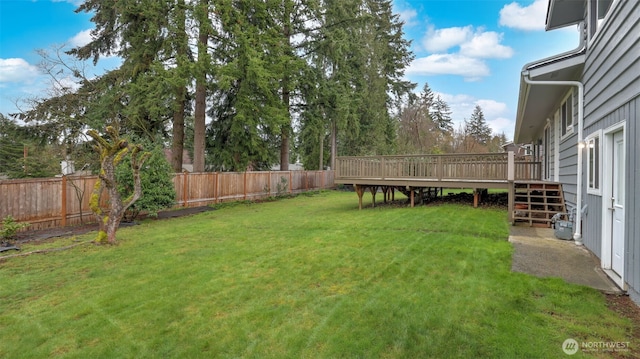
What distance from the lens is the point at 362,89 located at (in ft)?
74.4

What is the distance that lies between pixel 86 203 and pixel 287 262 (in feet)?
24.4

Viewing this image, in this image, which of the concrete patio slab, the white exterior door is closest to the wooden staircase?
the concrete patio slab

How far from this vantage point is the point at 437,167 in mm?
9898

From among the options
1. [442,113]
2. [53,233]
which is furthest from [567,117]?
[442,113]

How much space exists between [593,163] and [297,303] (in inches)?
191

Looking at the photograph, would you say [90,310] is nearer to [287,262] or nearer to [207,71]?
[287,262]

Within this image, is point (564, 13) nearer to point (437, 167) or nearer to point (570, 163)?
point (570, 163)

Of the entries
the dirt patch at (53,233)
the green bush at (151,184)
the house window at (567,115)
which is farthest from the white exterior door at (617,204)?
the green bush at (151,184)

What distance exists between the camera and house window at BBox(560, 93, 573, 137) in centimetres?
678

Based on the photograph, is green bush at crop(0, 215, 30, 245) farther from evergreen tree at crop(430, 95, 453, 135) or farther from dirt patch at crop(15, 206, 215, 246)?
evergreen tree at crop(430, 95, 453, 135)

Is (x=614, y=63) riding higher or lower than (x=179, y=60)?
lower

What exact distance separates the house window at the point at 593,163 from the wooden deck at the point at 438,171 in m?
2.75

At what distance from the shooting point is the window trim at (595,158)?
4.37 metres

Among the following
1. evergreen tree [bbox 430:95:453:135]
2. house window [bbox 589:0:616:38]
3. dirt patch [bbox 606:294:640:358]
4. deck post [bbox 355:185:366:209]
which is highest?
evergreen tree [bbox 430:95:453:135]
